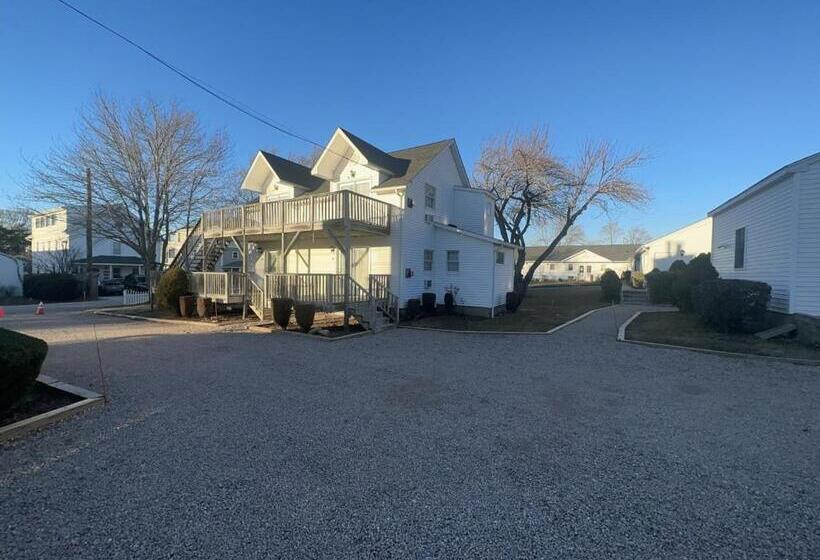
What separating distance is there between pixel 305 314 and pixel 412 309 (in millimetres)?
4583

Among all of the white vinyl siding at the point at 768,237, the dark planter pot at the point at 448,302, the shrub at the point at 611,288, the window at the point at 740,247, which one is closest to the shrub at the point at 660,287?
the shrub at the point at 611,288

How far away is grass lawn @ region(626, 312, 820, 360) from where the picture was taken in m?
8.52

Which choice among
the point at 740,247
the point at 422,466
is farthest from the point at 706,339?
the point at 422,466

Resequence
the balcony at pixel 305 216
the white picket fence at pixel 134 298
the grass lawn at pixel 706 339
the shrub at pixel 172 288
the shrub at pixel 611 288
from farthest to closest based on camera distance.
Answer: the shrub at pixel 611 288, the white picket fence at pixel 134 298, the shrub at pixel 172 288, the balcony at pixel 305 216, the grass lawn at pixel 706 339

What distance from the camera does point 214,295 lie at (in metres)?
14.4

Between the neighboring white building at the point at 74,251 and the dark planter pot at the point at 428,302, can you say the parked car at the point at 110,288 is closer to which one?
the neighboring white building at the point at 74,251

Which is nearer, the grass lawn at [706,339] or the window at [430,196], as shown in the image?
the grass lawn at [706,339]

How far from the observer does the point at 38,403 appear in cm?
512

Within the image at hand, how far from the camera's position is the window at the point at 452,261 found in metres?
16.3

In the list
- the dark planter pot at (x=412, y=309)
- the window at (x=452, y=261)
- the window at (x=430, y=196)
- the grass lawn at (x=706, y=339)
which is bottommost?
the grass lawn at (x=706, y=339)

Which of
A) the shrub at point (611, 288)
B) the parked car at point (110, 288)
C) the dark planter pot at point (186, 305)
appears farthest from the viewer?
the parked car at point (110, 288)

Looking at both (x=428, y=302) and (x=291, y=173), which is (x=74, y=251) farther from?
(x=428, y=302)

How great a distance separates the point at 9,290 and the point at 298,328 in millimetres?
26985

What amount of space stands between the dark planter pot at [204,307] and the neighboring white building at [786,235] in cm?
1847
